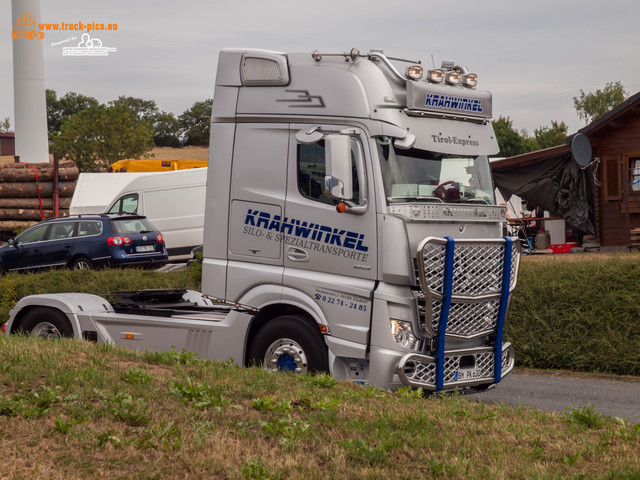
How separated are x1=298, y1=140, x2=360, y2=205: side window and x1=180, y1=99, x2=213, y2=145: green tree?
93.1m

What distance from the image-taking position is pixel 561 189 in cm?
2481

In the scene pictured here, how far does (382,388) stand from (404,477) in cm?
261

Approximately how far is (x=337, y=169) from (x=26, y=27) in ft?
122

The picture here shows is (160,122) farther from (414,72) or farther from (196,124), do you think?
(414,72)

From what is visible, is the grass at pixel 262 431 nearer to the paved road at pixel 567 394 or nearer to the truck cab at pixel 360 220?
the truck cab at pixel 360 220

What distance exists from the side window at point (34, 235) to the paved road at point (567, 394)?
15070 millimetres

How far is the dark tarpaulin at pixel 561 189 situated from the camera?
81.3 ft

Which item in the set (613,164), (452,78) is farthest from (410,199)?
(613,164)

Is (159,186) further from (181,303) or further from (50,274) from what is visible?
(181,303)

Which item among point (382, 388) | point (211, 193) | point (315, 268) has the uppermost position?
point (211, 193)

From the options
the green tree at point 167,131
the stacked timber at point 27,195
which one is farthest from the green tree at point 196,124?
the stacked timber at point 27,195

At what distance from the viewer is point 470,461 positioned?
16.6ft

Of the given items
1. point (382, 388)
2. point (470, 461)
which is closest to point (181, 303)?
point (382, 388)

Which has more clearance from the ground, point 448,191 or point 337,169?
point 337,169
